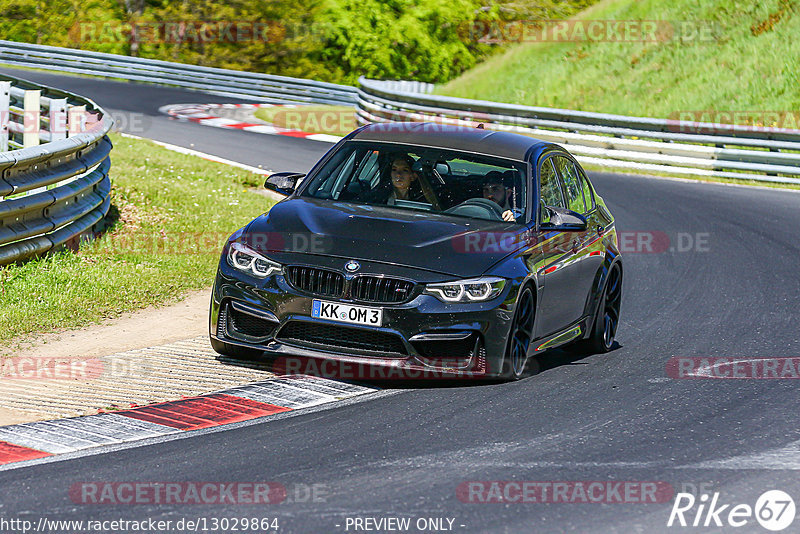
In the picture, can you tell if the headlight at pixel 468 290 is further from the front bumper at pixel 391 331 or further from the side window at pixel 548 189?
the side window at pixel 548 189

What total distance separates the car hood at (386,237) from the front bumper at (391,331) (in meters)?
0.17

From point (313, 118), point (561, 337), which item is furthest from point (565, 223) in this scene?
point (313, 118)

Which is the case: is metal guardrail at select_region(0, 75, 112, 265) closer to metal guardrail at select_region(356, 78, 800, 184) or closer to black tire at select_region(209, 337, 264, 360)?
black tire at select_region(209, 337, 264, 360)

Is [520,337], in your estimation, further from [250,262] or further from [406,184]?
[250,262]

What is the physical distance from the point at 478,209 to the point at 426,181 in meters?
0.46

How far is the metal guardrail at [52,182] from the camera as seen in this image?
402 inches

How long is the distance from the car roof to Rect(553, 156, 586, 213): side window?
0.57ft

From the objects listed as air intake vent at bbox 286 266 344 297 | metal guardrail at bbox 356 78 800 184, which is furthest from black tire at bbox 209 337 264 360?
metal guardrail at bbox 356 78 800 184

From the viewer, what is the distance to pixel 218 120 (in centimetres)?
2836

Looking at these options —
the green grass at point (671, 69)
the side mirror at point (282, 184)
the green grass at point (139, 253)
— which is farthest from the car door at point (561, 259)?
the green grass at point (671, 69)

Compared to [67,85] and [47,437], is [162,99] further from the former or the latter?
[47,437]

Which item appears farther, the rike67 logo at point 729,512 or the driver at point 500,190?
the driver at point 500,190

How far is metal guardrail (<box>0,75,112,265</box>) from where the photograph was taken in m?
10.2

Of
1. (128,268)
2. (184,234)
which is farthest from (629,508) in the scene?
(184,234)
